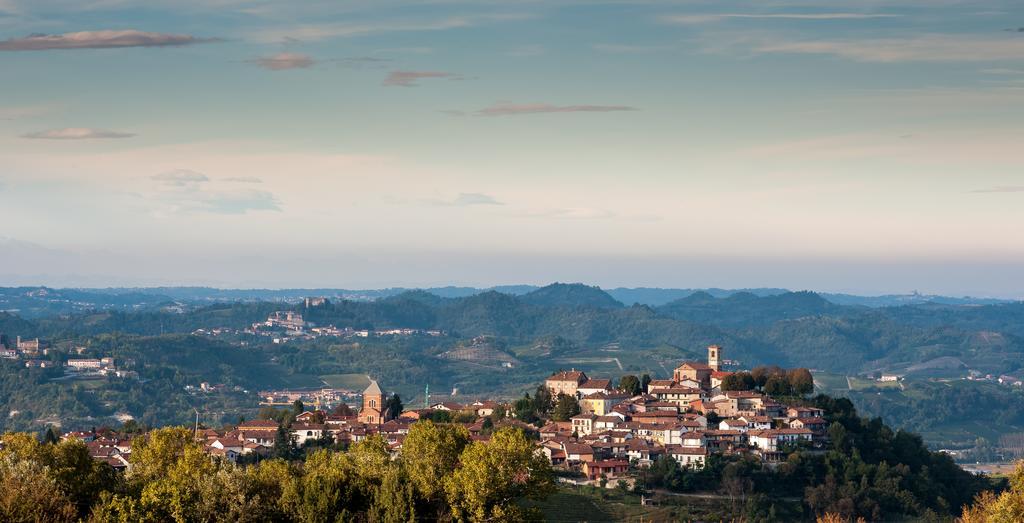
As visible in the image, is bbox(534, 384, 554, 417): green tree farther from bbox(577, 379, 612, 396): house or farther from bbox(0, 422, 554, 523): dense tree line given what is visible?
bbox(0, 422, 554, 523): dense tree line

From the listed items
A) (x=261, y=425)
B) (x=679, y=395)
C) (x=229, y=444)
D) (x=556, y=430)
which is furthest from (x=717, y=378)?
(x=229, y=444)

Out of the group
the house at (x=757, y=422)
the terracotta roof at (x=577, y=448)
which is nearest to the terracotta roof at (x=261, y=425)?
the terracotta roof at (x=577, y=448)

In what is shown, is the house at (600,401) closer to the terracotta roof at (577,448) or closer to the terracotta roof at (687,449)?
the terracotta roof at (687,449)

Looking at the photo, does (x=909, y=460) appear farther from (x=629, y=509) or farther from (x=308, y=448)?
(x=308, y=448)

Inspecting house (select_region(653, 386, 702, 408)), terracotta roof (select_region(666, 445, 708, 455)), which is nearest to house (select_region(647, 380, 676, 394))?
house (select_region(653, 386, 702, 408))

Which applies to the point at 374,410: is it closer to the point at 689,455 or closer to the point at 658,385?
the point at 658,385
